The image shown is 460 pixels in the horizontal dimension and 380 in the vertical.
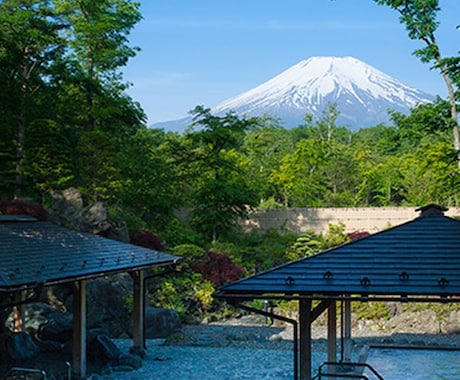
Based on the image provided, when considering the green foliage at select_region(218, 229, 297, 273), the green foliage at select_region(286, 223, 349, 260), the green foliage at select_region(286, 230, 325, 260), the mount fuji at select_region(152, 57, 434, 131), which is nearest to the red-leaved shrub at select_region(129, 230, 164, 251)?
the green foliage at select_region(218, 229, 297, 273)

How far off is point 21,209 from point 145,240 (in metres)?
4.55

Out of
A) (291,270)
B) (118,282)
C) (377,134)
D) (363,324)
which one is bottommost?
(363,324)

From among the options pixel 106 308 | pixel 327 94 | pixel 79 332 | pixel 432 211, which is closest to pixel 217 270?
pixel 106 308

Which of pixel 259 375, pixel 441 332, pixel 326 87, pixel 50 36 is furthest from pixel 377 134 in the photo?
pixel 326 87

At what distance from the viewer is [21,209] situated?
17.6m

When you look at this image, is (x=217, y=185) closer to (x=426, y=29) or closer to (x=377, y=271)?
(x=426, y=29)

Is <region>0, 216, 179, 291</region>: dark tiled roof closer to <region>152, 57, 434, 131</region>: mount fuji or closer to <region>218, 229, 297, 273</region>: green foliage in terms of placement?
<region>218, 229, 297, 273</region>: green foliage

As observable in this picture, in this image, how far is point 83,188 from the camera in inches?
898

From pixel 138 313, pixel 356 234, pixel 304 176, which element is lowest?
pixel 138 313

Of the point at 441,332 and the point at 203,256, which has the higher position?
the point at 203,256

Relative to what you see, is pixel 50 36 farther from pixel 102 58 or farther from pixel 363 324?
pixel 363 324

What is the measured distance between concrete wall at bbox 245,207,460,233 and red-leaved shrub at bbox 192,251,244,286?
348 inches

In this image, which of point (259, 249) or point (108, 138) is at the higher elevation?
point (108, 138)

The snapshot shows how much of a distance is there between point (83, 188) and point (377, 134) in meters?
38.0
